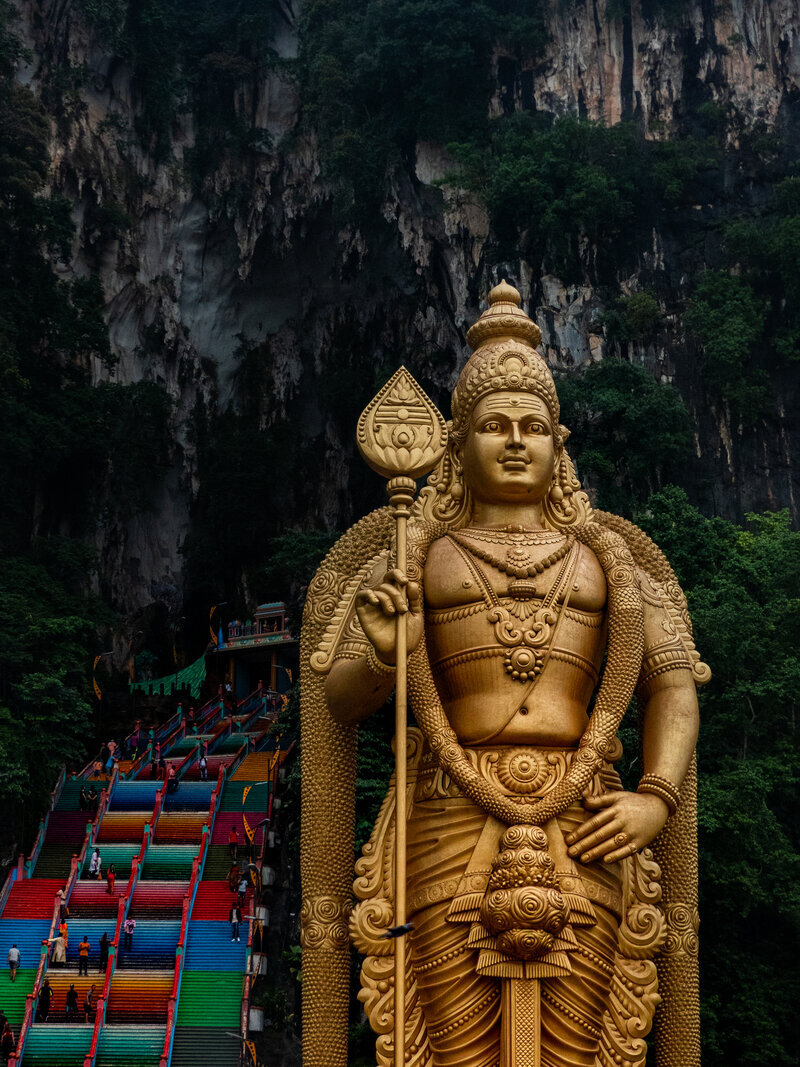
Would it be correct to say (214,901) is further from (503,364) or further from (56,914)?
(503,364)

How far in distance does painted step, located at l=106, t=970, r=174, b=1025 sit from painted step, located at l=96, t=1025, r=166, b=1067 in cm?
34

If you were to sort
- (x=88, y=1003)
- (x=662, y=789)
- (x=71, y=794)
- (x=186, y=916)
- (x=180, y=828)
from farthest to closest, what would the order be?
(x=71, y=794), (x=180, y=828), (x=186, y=916), (x=88, y=1003), (x=662, y=789)

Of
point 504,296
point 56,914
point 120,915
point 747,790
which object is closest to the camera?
point 504,296

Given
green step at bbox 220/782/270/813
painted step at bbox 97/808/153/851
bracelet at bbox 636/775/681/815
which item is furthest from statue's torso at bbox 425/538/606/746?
green step at bbox 220/782/270/813

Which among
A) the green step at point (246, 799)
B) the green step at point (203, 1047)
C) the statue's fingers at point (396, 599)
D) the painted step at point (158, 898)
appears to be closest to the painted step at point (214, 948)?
the painted step at point (158, 898)

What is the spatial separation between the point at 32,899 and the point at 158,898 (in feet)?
6.46

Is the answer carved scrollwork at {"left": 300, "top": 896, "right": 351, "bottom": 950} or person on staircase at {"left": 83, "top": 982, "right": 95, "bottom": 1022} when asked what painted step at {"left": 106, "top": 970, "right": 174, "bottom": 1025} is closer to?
person on staircase at {"left": 83, "top": 982, "right": 95, "bottom": 1022}

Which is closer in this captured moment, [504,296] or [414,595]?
[414,595]

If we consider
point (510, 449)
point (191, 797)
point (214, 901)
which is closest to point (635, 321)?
point (191, 797)

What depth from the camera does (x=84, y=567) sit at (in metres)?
26.7

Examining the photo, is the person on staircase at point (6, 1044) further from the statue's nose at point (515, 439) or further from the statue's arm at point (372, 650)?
the statue's nose at point (515, 439)

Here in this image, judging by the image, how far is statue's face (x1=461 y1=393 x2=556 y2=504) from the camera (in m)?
6.88

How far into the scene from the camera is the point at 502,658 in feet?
21.2

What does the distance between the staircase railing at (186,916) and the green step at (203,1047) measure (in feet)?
0.35
